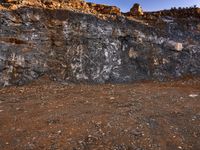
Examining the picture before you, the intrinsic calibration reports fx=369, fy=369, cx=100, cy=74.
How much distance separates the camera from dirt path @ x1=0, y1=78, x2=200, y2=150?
8.15 m

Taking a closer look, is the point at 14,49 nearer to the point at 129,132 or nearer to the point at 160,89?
the point at 160,89

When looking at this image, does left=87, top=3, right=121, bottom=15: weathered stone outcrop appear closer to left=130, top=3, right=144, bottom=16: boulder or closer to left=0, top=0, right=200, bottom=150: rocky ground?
left=0, top=0, right=200, bottom=150: rocky ground

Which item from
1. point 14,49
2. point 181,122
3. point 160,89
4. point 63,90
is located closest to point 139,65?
point 160,89

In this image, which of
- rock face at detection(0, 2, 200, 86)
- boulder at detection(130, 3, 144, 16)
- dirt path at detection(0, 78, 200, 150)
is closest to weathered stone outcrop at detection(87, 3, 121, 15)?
boulder at detection(130, 3, 144, 16)

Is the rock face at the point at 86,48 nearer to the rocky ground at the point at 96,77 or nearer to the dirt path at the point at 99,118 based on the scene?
the rocky ground at the point at 96,77

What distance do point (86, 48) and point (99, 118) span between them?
6.09 meters

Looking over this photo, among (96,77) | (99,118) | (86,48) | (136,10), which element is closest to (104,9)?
(136,10)

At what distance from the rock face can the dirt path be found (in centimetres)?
138

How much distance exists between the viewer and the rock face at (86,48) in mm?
14086

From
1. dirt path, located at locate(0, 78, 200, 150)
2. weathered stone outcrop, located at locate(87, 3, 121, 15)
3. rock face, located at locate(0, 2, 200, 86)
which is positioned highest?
weathered stone outcrop, located at locate(87, 3, 121, 15)

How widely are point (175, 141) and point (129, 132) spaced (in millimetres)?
1063

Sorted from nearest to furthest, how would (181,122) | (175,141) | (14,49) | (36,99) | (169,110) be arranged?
(175,141) → (181,122) → (169,110) → (36,99) → (14,49)

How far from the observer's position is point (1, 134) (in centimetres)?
855

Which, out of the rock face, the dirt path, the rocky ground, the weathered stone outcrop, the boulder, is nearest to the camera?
the dirt path
